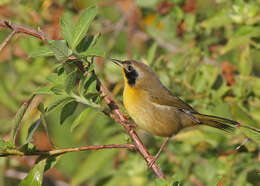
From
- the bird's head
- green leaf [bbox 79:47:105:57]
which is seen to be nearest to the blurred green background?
the bird's head

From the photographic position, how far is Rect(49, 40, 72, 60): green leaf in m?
1.83

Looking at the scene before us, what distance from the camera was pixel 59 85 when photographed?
198cm

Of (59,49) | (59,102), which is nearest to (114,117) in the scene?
(59,102)

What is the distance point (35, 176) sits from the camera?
1.94 m

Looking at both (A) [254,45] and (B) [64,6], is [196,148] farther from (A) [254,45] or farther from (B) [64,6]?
(B) [64,6]

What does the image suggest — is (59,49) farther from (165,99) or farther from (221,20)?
(221,20)

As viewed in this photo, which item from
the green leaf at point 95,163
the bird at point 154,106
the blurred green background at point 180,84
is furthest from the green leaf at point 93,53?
the green leaf at point 95,163

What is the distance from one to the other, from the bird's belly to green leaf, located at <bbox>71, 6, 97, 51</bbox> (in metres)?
1.12

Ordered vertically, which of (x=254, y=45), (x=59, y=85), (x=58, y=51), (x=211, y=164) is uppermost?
(x=58, y=51)

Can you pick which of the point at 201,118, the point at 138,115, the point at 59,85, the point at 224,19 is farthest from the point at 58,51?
the point at 224,19

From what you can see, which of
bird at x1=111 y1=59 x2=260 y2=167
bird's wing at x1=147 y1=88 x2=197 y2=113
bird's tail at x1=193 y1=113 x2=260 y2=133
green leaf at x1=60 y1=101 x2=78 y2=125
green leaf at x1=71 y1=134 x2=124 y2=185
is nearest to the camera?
green leaf at x1=60 y1=101 x2=78 y2=125

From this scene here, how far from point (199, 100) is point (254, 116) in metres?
0.46

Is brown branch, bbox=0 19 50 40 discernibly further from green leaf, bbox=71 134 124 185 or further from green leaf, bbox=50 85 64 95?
green leaf, bbox=71 134 124 185

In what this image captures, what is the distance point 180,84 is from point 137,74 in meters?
0.38
